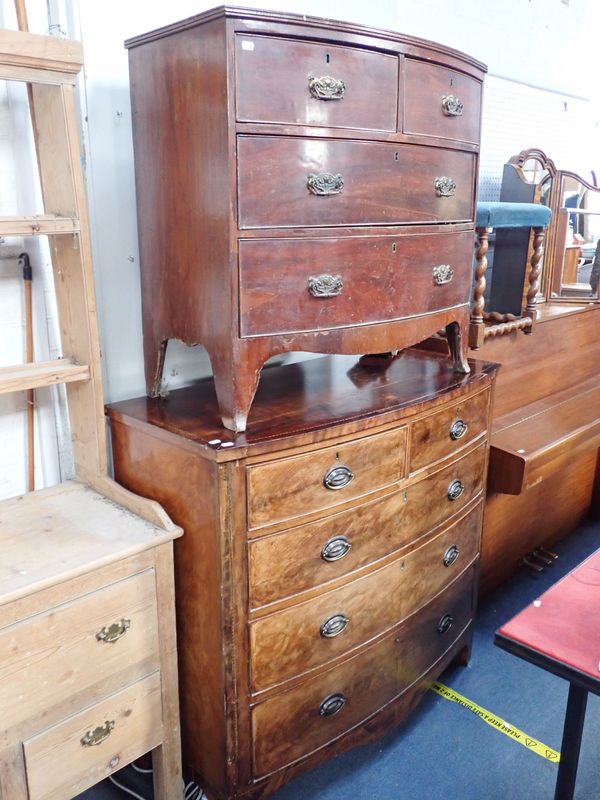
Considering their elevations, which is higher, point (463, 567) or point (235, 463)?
point (235, 463)

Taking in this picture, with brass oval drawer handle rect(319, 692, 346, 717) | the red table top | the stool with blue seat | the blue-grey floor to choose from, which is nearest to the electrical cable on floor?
the blue-grey floor

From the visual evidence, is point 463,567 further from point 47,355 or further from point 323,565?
point 47,355

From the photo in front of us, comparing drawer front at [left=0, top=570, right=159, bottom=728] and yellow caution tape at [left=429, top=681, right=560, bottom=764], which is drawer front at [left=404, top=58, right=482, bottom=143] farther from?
yellow caution tape at [left=429, top=681, right=560, bottom=764]

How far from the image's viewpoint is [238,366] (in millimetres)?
1643

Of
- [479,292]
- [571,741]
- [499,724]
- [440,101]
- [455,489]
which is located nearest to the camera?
[571,741]

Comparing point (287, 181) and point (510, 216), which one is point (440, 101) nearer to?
point (287, 181)

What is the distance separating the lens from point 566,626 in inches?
61.1

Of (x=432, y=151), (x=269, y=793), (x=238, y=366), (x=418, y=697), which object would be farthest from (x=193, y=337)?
(x=418, y=697)

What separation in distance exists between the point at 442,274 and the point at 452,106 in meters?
0.45

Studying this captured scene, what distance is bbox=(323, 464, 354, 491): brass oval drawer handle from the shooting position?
1762 mm

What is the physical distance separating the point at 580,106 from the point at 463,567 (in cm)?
295

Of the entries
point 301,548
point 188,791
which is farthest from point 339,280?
point 188,791

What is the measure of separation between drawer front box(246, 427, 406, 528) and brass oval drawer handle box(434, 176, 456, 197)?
2.17 ft

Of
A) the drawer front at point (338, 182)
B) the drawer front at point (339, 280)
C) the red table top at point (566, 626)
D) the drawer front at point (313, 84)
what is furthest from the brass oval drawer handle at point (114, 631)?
the drawer front at point (313, 84)
